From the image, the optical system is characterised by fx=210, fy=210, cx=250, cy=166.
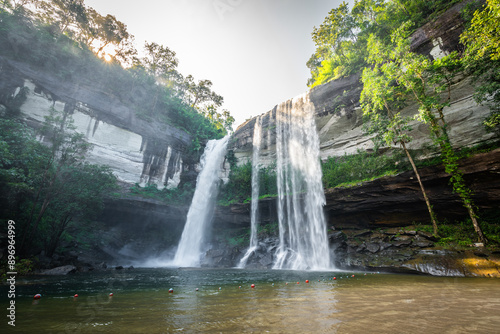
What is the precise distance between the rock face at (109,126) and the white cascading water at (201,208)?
2809mm

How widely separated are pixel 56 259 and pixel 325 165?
19916 mm

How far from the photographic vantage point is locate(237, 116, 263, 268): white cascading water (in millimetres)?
16888

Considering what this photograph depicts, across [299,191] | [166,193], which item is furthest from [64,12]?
[299,191]

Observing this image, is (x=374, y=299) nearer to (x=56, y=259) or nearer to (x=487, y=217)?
(x=487, y=217)

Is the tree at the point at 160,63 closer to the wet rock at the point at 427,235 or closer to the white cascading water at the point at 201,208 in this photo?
the white cascading water at the point at 201,208

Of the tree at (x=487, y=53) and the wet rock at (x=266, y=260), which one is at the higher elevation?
the tree at (x=487, y=53)

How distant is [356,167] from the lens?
52.3ft

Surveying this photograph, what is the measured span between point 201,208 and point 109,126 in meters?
11.8

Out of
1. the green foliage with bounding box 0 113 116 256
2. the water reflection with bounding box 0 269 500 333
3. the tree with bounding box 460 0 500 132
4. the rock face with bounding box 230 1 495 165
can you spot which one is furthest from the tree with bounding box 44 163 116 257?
the tree with bounding box 460 0 500 132

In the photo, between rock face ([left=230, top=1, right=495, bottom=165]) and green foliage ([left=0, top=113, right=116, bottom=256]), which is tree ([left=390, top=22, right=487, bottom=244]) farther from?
green foliage ([left=0, top=113, right=116, bottom=256])

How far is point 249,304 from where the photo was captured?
3602 millimetres

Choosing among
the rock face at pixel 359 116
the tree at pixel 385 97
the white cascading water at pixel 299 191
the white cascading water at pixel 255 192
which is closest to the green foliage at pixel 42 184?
the white cascading water at pixel 255 192

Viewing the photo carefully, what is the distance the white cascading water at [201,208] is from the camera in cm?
1979

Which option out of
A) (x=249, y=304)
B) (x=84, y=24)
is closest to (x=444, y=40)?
(x=249, y=304)
